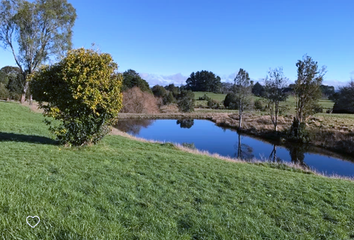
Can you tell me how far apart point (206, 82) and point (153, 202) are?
106269 millimetres

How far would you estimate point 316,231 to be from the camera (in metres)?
4.25

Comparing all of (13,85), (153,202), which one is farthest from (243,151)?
(13,85)

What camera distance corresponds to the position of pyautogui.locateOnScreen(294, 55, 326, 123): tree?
29000 millimetres

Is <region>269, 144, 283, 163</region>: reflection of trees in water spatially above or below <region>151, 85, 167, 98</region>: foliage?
below

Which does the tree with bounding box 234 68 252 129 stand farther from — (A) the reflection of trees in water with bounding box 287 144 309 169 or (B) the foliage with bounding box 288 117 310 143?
(A) the reflection of trees in water with bounding box 287 144 309 169

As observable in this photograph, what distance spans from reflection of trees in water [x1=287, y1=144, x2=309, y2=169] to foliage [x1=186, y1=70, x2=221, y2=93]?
80.8 meters

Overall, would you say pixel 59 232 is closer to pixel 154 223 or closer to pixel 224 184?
pixel 154 223

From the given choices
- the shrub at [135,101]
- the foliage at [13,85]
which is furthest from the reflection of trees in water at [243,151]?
the foliage at [13,85]

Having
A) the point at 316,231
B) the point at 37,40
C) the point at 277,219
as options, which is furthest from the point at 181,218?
the point at 37,40

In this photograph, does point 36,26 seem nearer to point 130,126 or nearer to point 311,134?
point 130,126

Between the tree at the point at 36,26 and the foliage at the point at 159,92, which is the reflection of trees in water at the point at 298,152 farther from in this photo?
the foliage at the point at 159,92

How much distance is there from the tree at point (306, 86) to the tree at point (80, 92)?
83.2 ft

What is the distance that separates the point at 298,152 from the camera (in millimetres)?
23766

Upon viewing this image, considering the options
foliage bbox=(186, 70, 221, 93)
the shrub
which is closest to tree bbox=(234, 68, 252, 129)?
the shrub
